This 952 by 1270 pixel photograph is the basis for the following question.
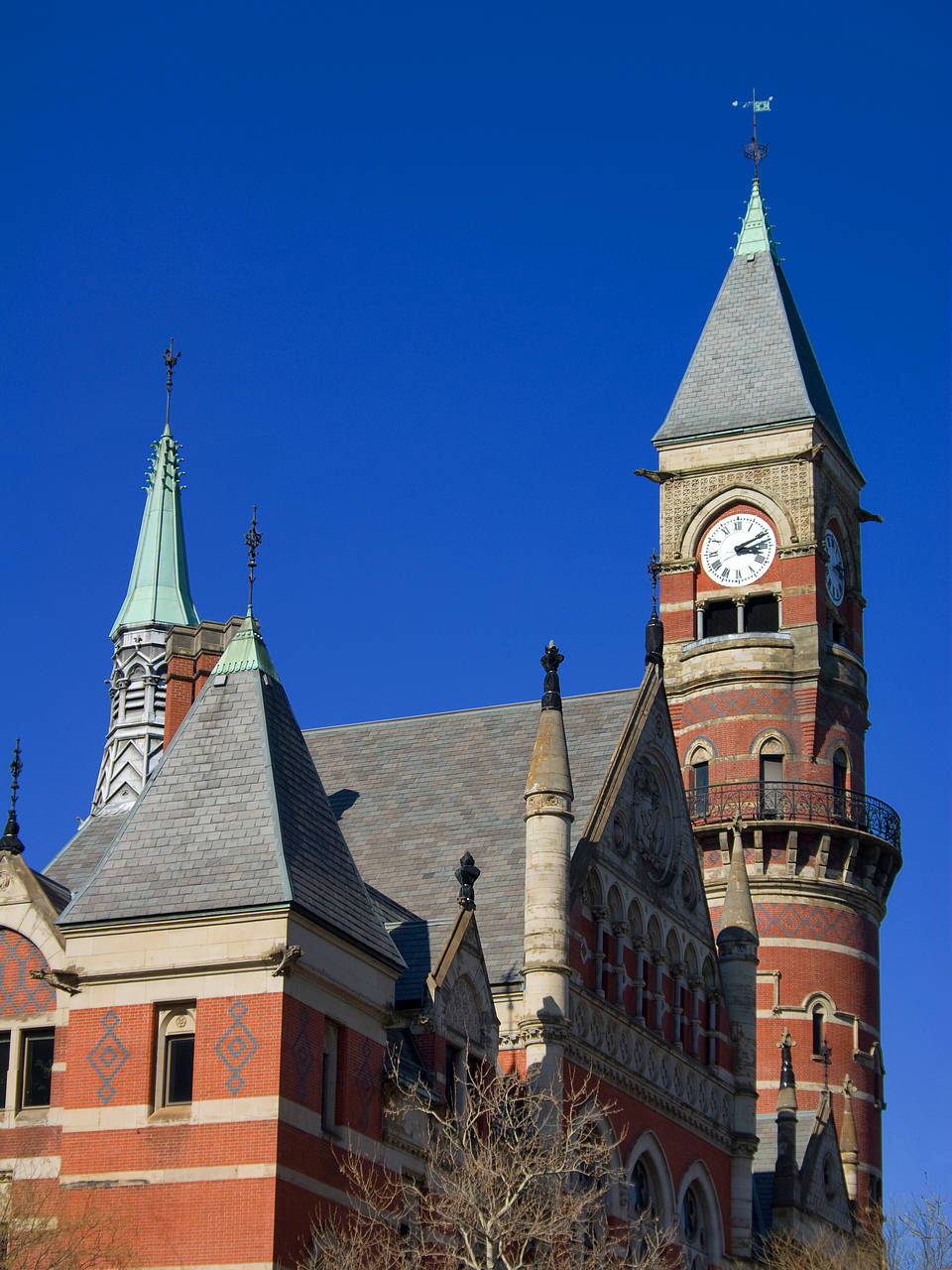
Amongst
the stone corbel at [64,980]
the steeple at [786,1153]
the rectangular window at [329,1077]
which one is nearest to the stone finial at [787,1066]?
the steeple at [786,1153]

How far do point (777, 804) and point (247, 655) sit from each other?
3372 centimetres

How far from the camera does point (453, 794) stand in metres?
52.8

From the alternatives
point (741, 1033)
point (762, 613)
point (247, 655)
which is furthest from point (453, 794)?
point (762, 613)

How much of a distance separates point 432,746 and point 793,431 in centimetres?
2621

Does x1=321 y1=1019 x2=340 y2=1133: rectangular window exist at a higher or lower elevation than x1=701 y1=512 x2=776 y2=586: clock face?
lower

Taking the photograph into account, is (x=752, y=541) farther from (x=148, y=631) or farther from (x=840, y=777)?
(x=148, y=631)

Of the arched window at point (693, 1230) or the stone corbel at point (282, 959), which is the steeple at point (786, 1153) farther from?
the stone corbel at point (282, 959)

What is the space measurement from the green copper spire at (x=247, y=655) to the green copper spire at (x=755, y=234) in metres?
46.2

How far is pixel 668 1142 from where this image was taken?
51.8 metres

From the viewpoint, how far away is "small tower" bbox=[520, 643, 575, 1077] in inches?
1796

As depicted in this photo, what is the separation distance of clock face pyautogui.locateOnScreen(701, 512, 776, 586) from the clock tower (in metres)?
0.05

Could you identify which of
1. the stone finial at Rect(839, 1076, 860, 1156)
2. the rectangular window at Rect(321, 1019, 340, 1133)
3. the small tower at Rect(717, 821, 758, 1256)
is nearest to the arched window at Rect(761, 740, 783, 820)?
the stone finial at Rect(839, 1076, 860, 1156)

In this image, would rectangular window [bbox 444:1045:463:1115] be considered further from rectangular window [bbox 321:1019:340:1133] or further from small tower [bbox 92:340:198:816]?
small tower [bbox 92:340:198:816]

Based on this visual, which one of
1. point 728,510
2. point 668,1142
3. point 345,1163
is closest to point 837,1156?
point 668,1142
